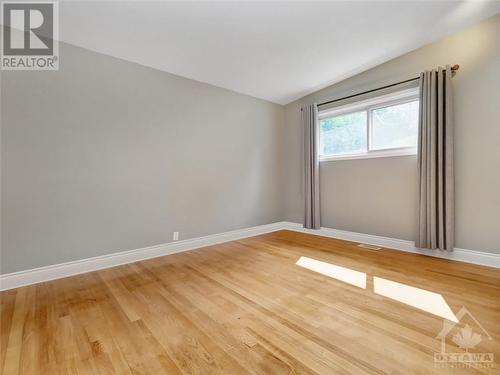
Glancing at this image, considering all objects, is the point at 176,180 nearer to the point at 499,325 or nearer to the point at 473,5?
the point at 499,325

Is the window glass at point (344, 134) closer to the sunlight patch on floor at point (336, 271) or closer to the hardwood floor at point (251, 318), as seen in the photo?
the hardwood floor at point (251, 318)

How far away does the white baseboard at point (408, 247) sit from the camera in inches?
99.9

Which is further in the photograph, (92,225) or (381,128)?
(381,128)

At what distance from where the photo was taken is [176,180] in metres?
3.31

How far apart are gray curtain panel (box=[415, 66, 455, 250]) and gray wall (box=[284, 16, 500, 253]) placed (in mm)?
135

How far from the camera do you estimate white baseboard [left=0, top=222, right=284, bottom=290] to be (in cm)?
224

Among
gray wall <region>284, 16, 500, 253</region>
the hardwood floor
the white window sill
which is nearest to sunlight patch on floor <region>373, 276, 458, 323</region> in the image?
the hardwood floor

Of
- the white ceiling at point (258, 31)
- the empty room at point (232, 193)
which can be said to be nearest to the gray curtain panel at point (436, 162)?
the empty room at point (232, 193)

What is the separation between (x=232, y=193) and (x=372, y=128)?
2507 millimetres

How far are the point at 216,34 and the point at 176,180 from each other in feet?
6.32

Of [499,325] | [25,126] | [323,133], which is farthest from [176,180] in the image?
[499,325]

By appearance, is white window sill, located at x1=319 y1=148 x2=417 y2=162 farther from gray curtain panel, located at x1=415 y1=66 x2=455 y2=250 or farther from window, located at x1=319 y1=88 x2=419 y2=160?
gray curtain panel, located at x1=415 y1=66 x2=455 y2=250

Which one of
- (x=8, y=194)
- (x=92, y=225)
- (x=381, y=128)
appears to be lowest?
(x=92, y=225)

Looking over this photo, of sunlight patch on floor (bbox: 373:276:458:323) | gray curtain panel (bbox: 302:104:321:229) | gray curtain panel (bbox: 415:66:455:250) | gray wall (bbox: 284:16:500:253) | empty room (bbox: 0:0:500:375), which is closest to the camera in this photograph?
empty room (bbox: 0:0:500:375)
